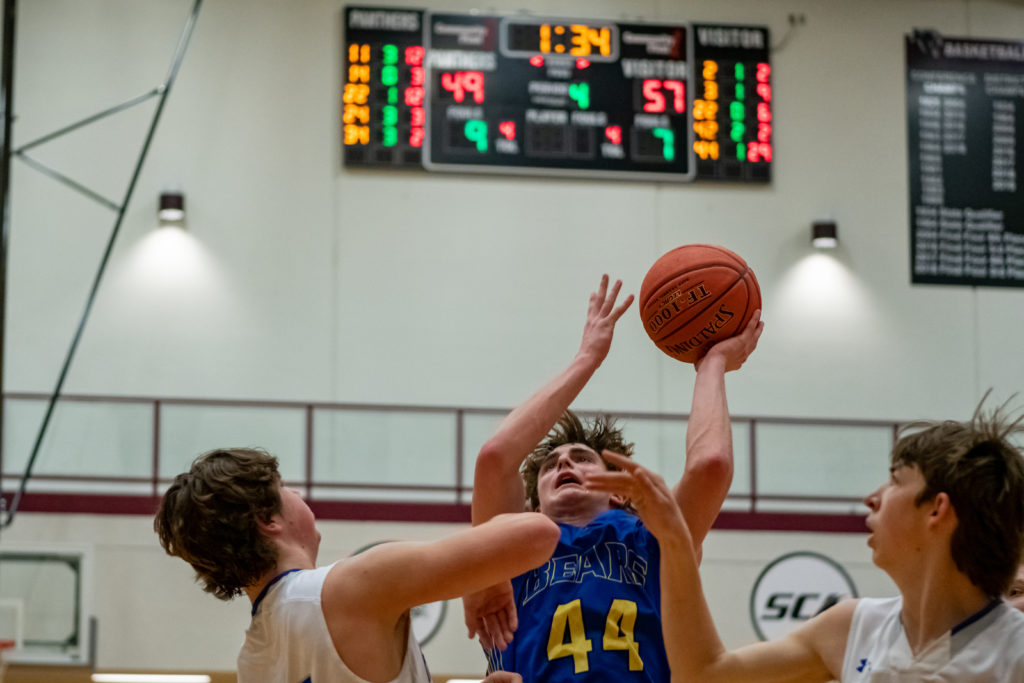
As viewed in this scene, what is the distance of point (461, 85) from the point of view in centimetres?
1130

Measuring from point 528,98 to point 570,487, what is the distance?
8730 mm

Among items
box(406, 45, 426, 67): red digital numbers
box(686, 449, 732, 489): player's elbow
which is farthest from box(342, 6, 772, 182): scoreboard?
box(686, 449, 732, 489): player's elbow

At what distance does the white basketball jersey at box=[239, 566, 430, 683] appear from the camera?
7.72 ft

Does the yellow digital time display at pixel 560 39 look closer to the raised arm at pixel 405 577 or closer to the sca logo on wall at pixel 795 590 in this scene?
the sca logo on wall at pixel 795 590

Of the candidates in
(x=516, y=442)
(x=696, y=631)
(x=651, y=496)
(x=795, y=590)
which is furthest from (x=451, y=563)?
(x=795, y=590)

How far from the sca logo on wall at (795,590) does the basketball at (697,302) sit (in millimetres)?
7444

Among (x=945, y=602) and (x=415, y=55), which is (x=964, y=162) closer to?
(x=415, y=55)


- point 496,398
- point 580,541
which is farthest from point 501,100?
point 580,541

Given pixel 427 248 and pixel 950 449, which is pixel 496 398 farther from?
pixel 950 449

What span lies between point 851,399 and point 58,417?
7.32m

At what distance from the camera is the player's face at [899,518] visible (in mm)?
2275

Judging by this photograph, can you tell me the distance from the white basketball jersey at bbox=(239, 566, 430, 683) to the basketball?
1.10 meters

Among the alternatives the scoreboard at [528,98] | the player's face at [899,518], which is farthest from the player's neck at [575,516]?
the scoreboard at [528,98]

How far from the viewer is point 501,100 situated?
11.3 m
